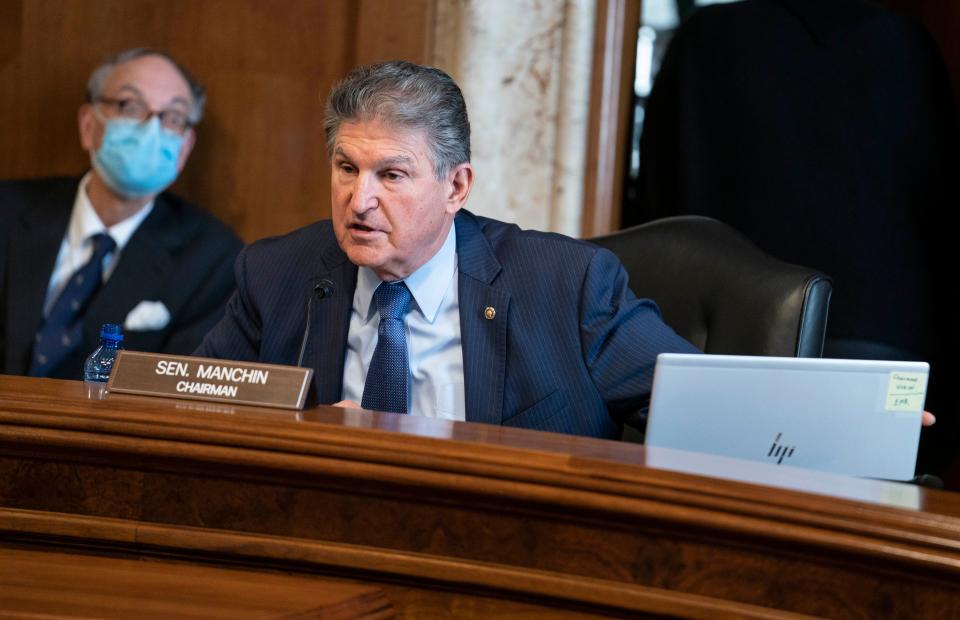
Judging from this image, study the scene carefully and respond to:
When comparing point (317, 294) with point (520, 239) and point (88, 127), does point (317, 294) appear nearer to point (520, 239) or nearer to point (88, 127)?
point (520, 239)

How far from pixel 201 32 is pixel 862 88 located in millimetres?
1832

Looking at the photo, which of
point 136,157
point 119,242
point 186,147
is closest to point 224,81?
point 186,147

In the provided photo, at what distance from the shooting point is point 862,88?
2.83m

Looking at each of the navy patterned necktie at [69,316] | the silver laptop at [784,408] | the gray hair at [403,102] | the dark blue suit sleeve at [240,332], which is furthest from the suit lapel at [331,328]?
the navy patterned necktie at [69,316]

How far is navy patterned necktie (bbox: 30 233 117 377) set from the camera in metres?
3.11

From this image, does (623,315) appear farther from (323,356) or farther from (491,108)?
(491,108)

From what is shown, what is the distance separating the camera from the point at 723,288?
2.21 metres

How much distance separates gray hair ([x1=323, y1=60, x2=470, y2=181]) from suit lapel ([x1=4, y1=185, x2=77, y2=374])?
138 cm

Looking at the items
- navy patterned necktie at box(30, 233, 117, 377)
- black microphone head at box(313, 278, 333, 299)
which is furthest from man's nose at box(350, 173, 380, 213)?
navy patterned necktie at box(30, 233, 117, 377)

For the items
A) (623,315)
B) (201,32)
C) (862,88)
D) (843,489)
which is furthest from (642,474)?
(201,32)

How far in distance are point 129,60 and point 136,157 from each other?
0.28 m

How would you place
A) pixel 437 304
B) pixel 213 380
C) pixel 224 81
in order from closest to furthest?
pixel 213 380 < pixel 437 304 < pixel 224 81

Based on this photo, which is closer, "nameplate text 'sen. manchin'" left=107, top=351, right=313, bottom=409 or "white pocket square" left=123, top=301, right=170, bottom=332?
"nameplate text 'sen. manchin'" left=107, top=351, right=313, bottom=409

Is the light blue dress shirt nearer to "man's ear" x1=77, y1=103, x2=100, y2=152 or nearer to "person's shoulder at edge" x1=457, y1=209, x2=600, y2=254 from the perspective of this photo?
"person's shoulder at edge" x1=457, y1=209, x2=600, y2=254
